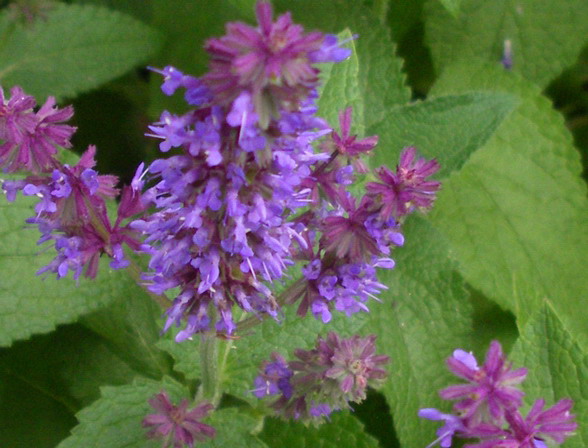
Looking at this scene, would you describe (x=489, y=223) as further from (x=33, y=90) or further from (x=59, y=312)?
(x=33, y=90)

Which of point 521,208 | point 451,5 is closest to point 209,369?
point 451,5

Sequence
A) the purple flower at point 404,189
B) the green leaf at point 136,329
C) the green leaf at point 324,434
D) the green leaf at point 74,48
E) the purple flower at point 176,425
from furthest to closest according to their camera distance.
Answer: the green leaf at point 74,48, the green leaf at point 136,329, the green leaf at point 324,434, the purple flower at point 176,425, the purple flower at point 404,189

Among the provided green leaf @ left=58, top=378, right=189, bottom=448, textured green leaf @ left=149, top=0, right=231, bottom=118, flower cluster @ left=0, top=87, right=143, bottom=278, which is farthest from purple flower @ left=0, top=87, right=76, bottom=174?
textured green leaf @ left=149, top=0, right=231, bottom=118

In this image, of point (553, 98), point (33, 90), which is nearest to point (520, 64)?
point (553, 98)

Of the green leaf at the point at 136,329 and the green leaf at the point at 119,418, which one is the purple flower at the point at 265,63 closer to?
the green leaf at the point at 119,418

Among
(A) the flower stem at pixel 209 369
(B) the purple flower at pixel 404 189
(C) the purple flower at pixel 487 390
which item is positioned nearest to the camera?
(C) the purple flower at pixel 487 390

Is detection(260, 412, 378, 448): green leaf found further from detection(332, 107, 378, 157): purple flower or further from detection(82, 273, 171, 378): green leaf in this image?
detection(332, 107, 378, 157): purple flower

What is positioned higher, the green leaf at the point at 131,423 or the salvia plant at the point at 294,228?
the salvia plant at the point at 294,228

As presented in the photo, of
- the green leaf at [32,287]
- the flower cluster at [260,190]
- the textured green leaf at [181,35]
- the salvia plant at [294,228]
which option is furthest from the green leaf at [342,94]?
the textured green leaf at [181,35]
